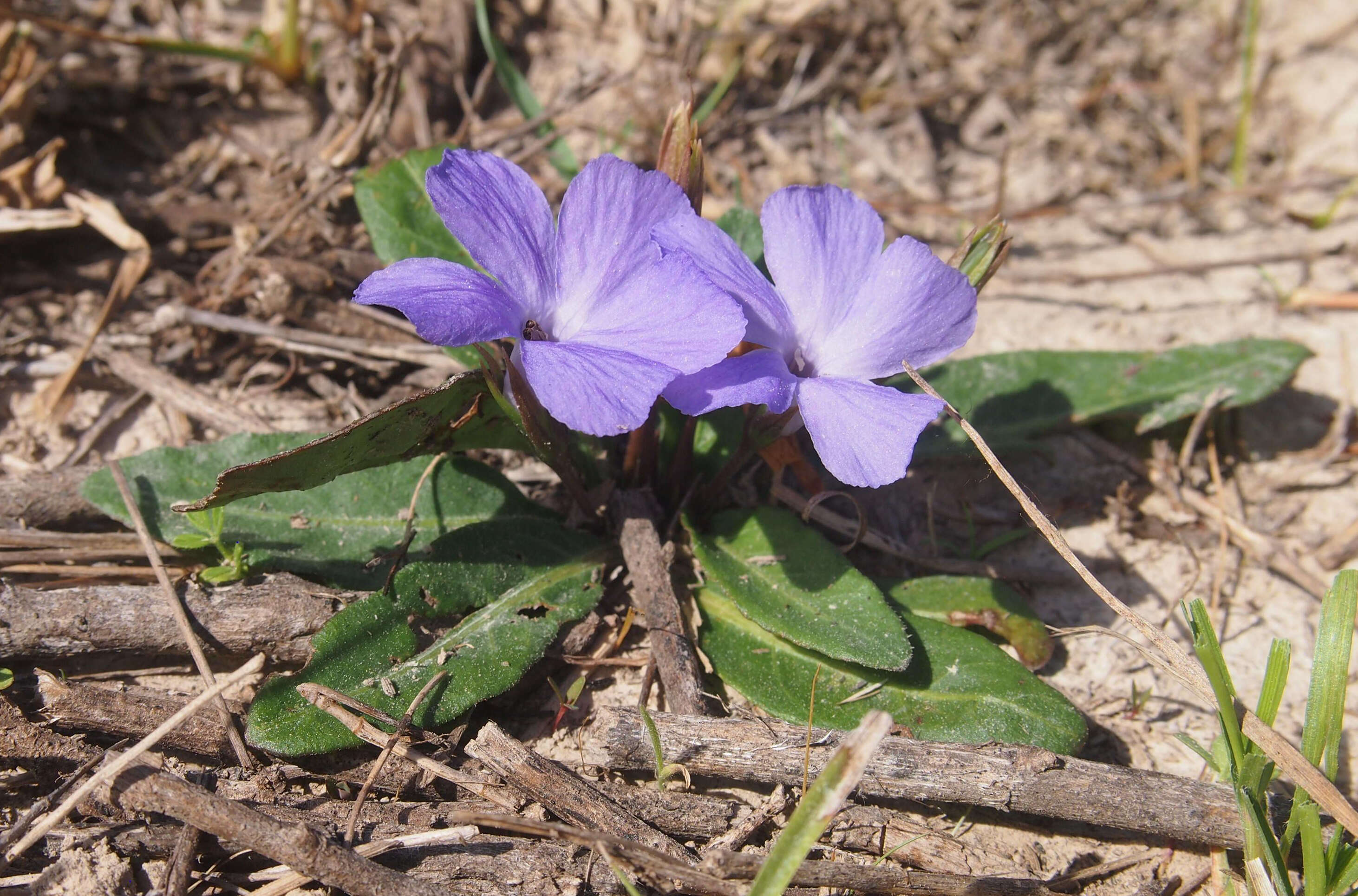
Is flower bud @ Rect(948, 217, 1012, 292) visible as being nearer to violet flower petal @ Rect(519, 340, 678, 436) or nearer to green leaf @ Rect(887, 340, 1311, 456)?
green leaf @ Rect(887, 340, 1311, 456)

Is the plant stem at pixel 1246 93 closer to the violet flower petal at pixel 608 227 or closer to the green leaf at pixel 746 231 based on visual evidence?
the green leaf at pixel 746 231

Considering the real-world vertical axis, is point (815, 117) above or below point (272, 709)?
above

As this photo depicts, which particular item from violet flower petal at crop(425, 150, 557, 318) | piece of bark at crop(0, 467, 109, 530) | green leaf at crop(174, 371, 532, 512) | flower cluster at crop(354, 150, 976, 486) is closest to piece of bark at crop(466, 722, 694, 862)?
green leaf at crop(174, 371, 532, 512)

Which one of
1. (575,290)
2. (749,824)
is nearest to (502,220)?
(575,290)

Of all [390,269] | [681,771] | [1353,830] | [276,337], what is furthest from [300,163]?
[1353,830]

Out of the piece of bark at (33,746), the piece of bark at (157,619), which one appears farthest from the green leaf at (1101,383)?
the piece of bark at (33,746)

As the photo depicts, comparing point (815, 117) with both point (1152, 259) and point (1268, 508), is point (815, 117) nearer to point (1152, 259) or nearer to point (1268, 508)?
point (1152, 259)

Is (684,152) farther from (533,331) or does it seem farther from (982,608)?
(982,608)

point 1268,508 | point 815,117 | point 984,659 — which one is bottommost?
point 984,659
